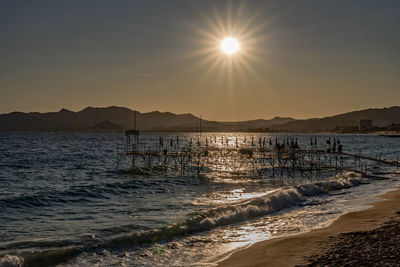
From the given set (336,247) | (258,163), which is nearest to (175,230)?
(336,247)

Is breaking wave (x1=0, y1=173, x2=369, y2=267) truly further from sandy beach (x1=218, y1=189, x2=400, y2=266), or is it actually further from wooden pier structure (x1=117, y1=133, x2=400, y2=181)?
wooden pier structure (x1=117, y1=133, x2=400, y2=181)

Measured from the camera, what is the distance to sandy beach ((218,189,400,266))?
8094 millimetres

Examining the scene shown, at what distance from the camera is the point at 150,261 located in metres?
9.97

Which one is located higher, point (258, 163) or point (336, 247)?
point (336, 247)

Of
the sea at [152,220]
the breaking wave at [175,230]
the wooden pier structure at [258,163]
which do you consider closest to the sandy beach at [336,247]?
the sea at [152,220]

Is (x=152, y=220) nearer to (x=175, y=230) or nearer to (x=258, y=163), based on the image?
(x=175, y=230)

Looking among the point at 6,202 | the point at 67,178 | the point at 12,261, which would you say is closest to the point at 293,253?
the point at 12,261

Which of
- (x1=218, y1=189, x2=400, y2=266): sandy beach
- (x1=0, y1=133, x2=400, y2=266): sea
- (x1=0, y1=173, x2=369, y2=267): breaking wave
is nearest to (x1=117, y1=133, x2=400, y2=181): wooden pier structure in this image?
(x1=0, y1=133, x2=400, y2=266): sea

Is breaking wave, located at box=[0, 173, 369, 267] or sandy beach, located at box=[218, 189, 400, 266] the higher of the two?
sandy beach, located at box=[218, 189, 400, 266]

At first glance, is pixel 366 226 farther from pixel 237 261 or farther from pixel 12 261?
pixel 12 261

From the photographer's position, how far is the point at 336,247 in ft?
30.6

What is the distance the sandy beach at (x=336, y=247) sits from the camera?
8094mm

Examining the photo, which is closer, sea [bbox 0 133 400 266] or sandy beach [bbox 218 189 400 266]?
sandy beach [bbox 218 189 400 266]

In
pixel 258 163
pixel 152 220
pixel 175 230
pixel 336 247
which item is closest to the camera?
pixel 336 247
